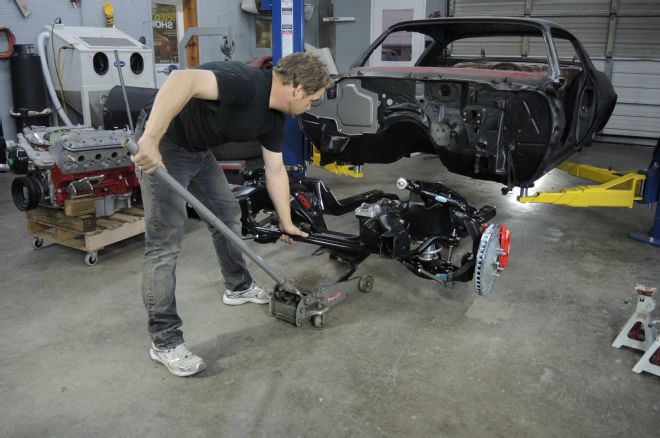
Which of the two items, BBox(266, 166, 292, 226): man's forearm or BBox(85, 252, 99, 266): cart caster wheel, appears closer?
BBox(266, 166, 292, 226): man's forearm

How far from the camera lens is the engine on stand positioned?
373 cm

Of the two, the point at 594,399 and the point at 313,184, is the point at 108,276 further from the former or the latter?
the point at 594,399

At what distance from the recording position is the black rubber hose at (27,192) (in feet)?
12.5

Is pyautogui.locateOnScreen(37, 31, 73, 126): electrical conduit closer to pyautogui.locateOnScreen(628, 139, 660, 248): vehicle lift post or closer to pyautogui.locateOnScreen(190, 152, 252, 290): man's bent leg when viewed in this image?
pyautogui.locateOnScreen(190, 152, 252, 290): man's bent leg

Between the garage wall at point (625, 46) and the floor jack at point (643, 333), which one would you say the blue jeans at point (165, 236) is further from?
the garage wall at point (625, 46)

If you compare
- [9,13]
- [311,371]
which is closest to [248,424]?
[311,371]

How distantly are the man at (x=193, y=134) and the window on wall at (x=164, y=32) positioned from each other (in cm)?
658

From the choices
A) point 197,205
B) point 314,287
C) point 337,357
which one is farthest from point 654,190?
point 197,205

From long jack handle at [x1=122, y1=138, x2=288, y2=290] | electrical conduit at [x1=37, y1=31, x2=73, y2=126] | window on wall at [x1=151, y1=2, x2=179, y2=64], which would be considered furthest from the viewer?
window on wall at [x1=151, y1=2, x2=179, y2=64]

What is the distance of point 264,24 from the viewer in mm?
10617

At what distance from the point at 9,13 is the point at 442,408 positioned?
6.59 meters

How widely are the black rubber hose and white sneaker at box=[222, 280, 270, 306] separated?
164cm

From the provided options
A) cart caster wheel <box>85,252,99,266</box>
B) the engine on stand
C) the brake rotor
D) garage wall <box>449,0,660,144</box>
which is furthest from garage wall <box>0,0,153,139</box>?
garage wall <box>449,0,660,144</box>

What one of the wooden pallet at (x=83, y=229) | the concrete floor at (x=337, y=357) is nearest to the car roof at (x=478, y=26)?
the concrete floor at (x=337, y=357)
